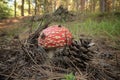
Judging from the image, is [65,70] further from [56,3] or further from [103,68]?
[56,3]

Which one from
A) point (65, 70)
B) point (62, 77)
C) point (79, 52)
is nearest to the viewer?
point (62, 77)

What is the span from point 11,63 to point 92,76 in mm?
869

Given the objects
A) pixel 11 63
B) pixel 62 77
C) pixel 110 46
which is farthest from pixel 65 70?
pixel 110 46

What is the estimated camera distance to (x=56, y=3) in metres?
36.1

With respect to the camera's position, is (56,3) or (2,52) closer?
(2,52)

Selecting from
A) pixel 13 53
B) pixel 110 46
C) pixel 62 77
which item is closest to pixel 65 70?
pixel 62 77

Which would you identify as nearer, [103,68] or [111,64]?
[103,68]

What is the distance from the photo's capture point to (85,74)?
188 cm

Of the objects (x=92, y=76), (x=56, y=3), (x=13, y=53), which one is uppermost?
(x=56, y=3)

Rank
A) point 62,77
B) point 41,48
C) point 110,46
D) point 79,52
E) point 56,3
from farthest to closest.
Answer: point 56,3 → point 110,46 → point 41,48 → point 79,52 → point 62,77

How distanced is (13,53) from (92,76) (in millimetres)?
1018

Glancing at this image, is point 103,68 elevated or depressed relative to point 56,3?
depressed

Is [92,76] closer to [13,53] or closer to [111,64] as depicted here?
[111,64]

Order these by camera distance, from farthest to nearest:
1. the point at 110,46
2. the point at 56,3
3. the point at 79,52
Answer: the point at 56,3, the point at 110,46, the point at 79,52
